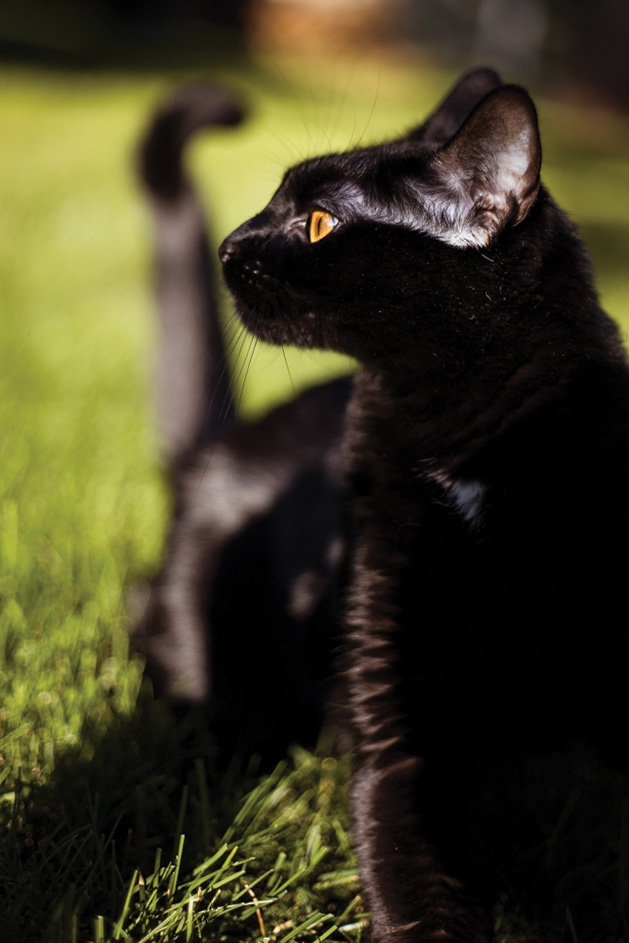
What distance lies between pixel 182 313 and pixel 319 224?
0.73 meters

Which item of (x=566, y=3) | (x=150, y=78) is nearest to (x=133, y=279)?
(x=150, y=78)

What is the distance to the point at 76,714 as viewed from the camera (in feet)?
4.67

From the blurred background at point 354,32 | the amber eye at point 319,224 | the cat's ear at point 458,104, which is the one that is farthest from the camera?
the blurred background at point 354,32

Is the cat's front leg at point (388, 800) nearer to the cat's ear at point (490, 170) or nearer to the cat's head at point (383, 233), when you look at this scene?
the cat's head at point (383, 233)

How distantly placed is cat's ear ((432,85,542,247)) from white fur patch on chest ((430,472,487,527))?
1.08 ft

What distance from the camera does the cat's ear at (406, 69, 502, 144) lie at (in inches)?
58.7

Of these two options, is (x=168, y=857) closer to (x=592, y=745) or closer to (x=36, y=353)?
(x=592, y=745)

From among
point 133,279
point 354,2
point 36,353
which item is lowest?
point 36,353

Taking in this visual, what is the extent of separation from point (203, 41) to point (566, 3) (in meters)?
4.98

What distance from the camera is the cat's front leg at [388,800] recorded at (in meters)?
1.06

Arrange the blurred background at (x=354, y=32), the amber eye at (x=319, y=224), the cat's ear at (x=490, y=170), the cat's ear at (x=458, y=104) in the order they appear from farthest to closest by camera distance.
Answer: the blurred background at (x=354, y=32) → the cat's ear at (x=458, y=104) → the amber eye at (x=319, y=224) → the cat's ear at (x=490, y=170)

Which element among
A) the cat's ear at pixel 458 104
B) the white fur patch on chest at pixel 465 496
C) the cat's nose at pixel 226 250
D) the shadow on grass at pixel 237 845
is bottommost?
the shadow on grass at pixel 237 845

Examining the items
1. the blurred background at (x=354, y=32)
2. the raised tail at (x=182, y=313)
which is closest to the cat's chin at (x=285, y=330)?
the raised tail at (x=182, y=313)

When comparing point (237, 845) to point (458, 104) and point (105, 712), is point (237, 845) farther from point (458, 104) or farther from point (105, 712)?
point (458, 104)
